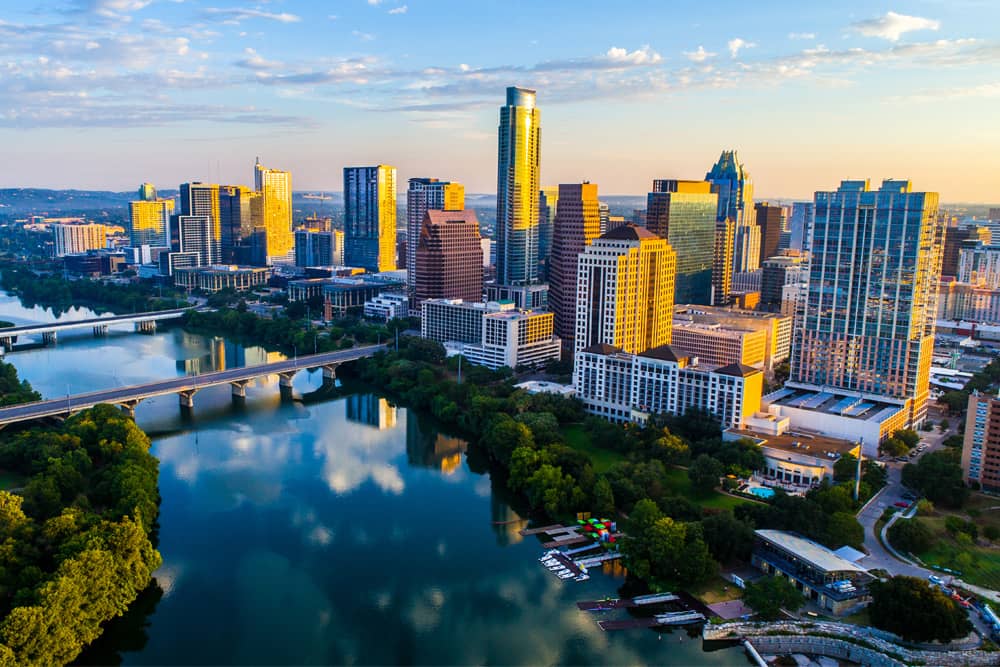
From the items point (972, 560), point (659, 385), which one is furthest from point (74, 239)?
point (972, 560)

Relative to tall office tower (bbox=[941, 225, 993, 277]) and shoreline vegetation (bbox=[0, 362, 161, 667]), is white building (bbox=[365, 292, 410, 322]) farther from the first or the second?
tall office tower (bbox=[941, 225, 993, 277])

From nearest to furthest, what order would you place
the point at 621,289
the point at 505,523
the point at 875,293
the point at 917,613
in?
the point at 917,613, the point at 505,523, the point at 875,293, the point at 621,289

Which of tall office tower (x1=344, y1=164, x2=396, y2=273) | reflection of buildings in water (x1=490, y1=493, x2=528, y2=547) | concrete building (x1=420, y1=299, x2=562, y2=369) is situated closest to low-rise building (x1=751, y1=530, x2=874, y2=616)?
reflection of buildings in water (x1=490, y1=493, x2=528, y2=547)

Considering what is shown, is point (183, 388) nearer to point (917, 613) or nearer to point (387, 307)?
point (387, 307)

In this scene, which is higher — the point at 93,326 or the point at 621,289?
the point at 621,289

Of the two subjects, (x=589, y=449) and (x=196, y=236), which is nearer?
(x=589, y=449)

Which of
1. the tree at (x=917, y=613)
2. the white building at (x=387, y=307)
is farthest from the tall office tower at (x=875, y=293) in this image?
the white building at (x=387, y=307)
